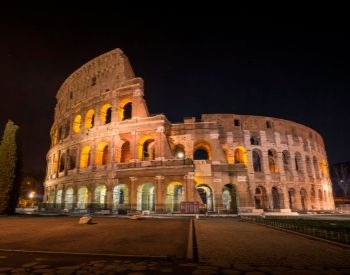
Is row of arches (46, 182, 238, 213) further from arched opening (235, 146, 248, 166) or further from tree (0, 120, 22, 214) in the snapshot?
tree (0, 120, 22, 214)

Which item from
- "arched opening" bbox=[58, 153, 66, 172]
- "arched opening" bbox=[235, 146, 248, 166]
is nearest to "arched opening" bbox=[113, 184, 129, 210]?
"arched opening" bbox=[58, 153, 66, 172]

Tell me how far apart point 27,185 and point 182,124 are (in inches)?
1805

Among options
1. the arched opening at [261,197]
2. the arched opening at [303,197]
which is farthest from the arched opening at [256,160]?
the arched opening at [303,197]

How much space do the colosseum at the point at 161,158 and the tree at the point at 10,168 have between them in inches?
267

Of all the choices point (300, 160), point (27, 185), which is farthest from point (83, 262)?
point (27, 185)

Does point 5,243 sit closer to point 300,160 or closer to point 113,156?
point 113,156

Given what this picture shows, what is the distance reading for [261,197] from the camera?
107 ft

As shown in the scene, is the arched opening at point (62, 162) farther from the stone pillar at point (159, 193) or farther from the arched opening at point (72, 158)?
the stone pillar at point (159, 193)

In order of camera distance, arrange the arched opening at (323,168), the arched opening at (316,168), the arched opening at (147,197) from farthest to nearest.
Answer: the arched opening at (323,168) < the arched opening at (316,168) < the arched opening at (147,197)

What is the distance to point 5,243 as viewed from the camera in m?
7.14

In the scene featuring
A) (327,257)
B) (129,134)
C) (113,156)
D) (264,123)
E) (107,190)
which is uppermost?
(264,123)

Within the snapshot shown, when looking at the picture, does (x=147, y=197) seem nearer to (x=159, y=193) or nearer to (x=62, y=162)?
(x=159, y=193)

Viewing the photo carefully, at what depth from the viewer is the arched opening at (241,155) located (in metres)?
32.5

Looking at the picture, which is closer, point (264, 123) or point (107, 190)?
point (107, 190)
